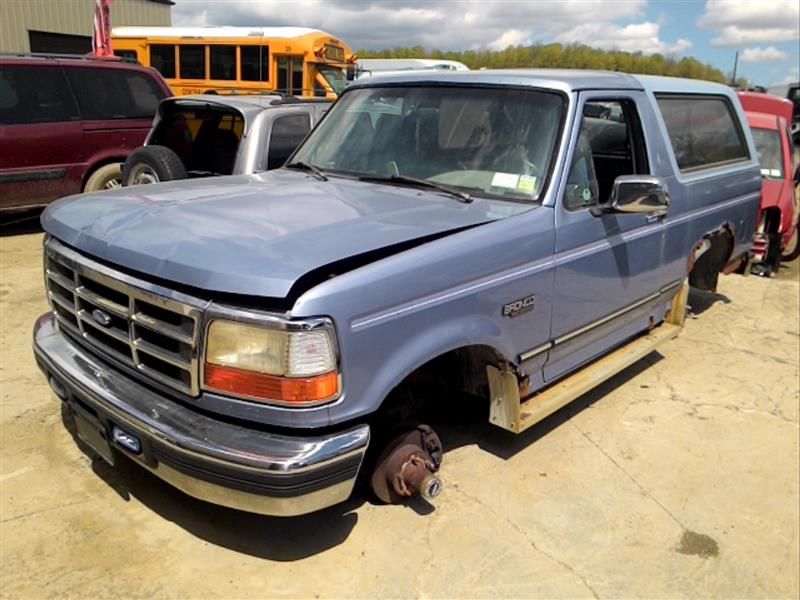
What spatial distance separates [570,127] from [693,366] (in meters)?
2.72

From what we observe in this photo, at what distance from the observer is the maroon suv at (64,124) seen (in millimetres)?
7742

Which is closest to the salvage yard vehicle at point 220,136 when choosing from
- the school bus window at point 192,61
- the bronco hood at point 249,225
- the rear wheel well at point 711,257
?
the bronco hood at point 249,225

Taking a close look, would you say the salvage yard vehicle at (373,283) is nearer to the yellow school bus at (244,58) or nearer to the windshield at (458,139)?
the windshield at (458,139)

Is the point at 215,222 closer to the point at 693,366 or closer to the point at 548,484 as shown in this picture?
the point at 548,484

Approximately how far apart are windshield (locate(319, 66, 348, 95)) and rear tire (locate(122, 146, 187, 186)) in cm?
1151

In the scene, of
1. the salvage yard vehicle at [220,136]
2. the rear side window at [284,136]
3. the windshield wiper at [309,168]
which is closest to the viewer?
the windshield wiper at [309,168]

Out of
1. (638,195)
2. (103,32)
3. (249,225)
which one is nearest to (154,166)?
(249,225)

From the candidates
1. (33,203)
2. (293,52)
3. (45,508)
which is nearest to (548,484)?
(45,508)

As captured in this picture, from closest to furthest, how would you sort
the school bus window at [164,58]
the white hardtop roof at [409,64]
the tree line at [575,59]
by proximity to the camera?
the school bus window at [164,58], the white hardtop roof at [409,64], the tree line at [575,59]

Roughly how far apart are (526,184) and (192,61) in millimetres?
15874

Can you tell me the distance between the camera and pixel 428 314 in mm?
2738

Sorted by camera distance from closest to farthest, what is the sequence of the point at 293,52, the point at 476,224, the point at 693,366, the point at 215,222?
the point at 215,222 < the point at 476,224 < the point at 693,366 < the point at 293,52

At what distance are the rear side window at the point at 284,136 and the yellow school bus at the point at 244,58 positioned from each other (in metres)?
10.2

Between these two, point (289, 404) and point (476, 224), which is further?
point (476, 224)
